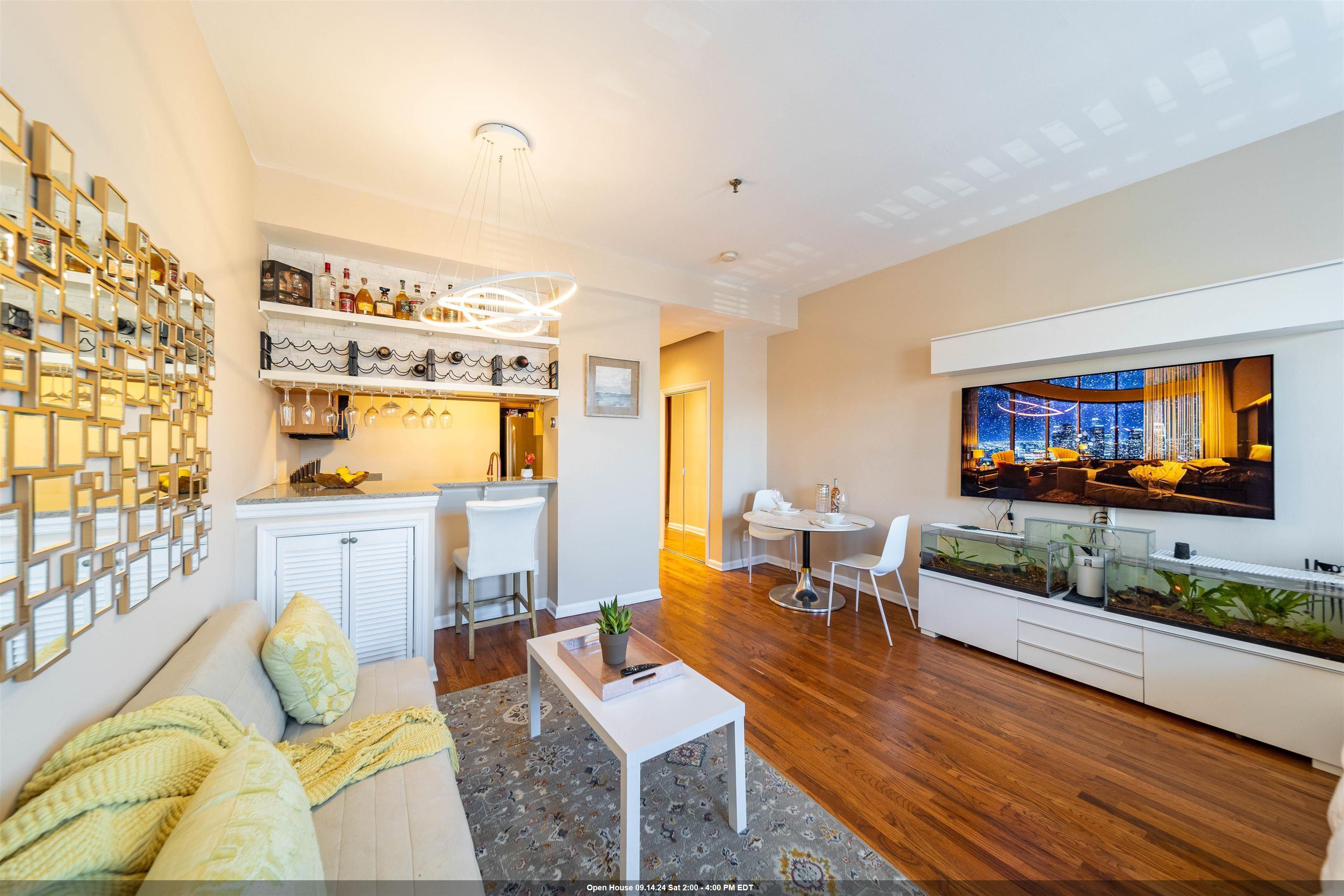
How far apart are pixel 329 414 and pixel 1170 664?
16.3 ft

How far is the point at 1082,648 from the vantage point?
268cm

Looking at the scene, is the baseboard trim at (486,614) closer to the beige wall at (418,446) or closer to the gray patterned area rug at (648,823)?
the beige wall at (418,446)

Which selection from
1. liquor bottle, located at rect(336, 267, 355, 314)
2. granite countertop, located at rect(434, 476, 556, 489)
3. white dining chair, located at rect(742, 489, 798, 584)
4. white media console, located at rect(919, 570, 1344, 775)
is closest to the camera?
white media console, located at rect(919, 570, 1344, 775)

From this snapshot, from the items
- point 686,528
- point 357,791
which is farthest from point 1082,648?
point 686,528

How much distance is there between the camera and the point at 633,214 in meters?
3.28

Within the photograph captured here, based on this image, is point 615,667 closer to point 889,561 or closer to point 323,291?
point 889,561

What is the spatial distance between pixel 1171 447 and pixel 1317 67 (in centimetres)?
172

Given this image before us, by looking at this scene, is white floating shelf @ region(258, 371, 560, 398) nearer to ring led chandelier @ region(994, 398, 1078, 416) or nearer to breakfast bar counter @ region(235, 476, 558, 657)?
breakfast bar counter @ region(235, 476, 558, 657)

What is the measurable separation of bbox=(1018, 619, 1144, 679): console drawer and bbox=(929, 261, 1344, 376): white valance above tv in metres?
1.64

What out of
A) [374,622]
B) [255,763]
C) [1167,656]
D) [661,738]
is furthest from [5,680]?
[1167,656]

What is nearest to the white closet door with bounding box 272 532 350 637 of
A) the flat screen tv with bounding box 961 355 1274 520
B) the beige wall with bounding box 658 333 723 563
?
the beige wall with bounding box 658 333 723 563

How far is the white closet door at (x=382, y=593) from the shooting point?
2.49 metres

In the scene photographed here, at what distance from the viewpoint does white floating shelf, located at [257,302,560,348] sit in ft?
9.07

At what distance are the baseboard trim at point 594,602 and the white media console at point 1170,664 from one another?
7.34 feet
